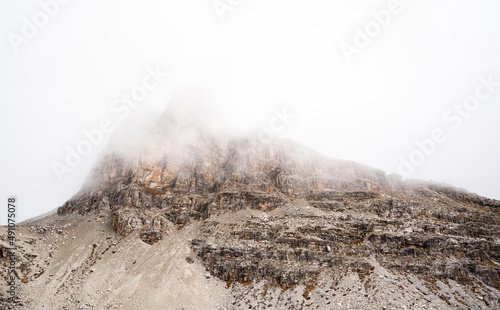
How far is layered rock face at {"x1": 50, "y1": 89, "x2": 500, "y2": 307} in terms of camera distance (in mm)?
83062

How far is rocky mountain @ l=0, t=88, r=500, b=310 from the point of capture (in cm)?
7462

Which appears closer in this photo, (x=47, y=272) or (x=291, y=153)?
(x=47, y=272)

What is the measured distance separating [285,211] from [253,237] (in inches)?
744

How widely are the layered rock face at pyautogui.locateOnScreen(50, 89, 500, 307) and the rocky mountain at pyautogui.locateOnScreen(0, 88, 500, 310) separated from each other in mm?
450

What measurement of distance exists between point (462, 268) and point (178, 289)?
78881 mm

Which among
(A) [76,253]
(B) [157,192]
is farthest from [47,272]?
(B) [157,192]

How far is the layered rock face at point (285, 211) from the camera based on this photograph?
83062 millimetres

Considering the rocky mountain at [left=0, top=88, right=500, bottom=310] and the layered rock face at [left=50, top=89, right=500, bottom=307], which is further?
the layered rock face at [left=50, top=89, right=500, bottom=307]

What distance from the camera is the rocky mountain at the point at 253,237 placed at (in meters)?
74.6

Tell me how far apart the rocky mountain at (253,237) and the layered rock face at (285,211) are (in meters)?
0.45

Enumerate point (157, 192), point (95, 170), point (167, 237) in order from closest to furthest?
1. point (167, 237)
2. point (157, 192)
3. point (95, 170)

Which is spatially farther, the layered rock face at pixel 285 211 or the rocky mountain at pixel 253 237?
the layered rock face at pixel 285 211

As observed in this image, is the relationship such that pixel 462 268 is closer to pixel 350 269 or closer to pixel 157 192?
→ pixel 350 269

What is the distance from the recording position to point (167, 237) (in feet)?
331
